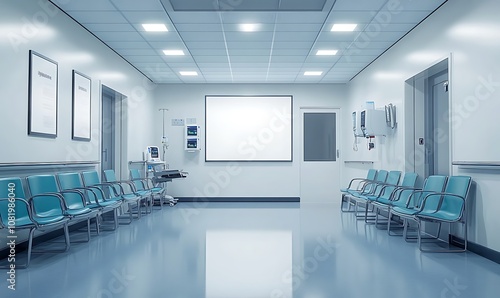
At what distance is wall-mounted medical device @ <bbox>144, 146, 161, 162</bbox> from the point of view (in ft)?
24.1

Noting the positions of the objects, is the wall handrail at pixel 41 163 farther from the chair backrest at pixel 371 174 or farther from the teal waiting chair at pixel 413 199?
the chair backrest at pixel 371 174

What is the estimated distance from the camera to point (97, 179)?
4.97 m

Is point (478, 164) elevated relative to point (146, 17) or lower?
lower

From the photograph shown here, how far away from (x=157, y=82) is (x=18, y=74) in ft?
15.7

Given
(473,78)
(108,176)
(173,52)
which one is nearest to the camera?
(473,78)

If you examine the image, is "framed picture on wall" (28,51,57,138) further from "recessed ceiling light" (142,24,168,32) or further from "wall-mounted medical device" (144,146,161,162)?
"wall-mounted medical device" (144,146,161,162)

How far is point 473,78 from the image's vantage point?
11.8ft

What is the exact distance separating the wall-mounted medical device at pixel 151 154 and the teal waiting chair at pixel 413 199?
4.90 m

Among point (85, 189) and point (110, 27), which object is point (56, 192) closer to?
point (85, 189)

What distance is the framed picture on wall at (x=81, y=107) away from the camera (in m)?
4.68

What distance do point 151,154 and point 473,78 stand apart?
599cm

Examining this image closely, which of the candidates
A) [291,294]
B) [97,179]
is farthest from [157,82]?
[291,294]

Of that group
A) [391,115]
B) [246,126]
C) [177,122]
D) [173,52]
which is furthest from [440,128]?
[177,122]

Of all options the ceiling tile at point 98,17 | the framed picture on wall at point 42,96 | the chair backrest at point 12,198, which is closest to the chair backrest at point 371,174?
the ceiling tile at point 98,17
